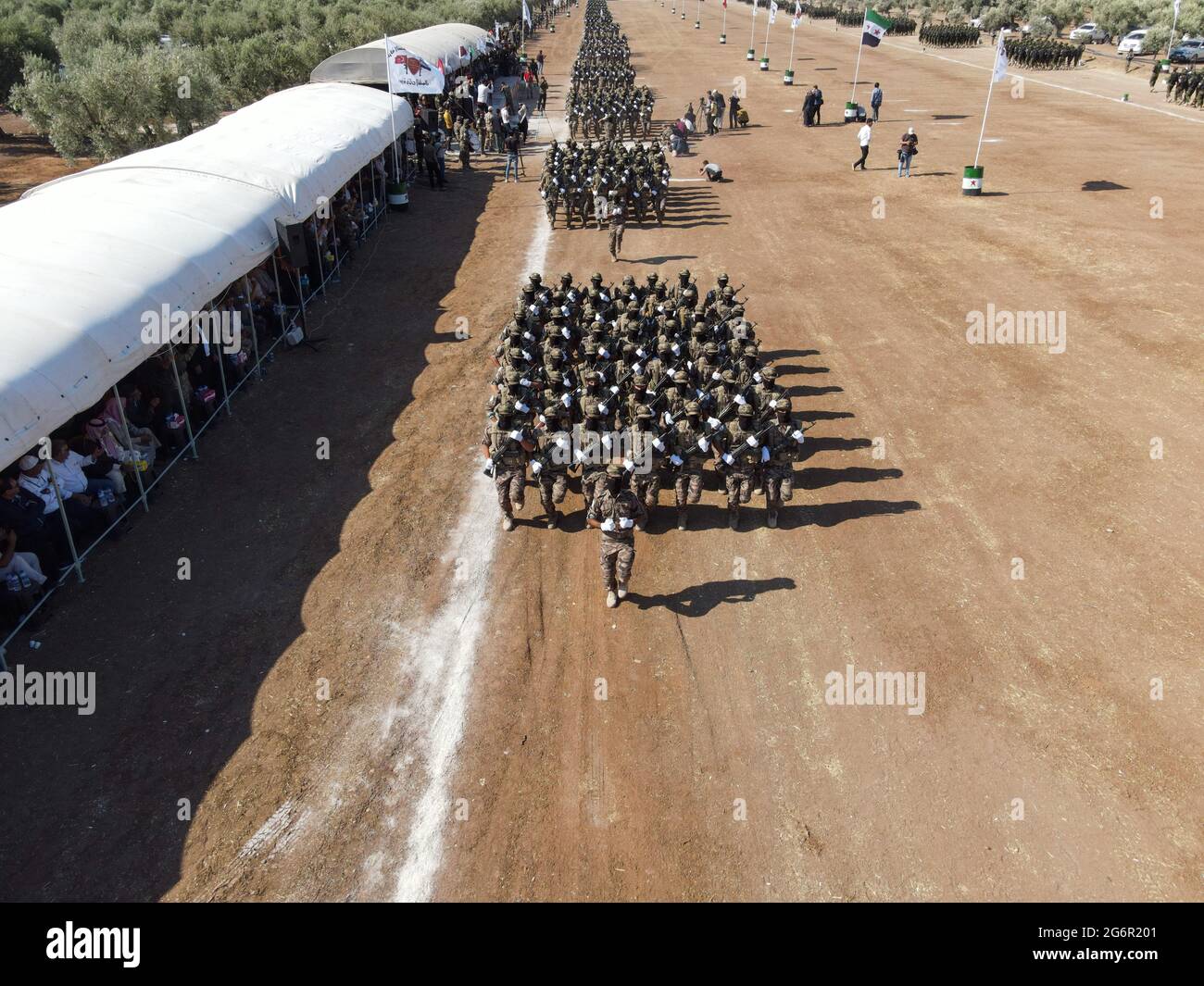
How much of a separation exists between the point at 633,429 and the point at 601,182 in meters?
14.7

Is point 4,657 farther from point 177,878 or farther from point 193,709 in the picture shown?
point 177,878

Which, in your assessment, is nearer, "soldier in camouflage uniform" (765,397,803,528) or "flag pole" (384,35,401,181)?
"soldier in camouflage uniform" (765,397,803,528)

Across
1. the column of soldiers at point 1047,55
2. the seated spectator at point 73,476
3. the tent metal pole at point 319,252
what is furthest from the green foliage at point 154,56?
the column of soldiers at point 1047,55

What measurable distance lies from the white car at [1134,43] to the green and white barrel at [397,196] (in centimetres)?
5710

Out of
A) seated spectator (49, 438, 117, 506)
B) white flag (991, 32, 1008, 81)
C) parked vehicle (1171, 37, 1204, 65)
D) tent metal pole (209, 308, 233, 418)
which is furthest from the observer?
parked vehicle (1171, 37, 1204, 65)

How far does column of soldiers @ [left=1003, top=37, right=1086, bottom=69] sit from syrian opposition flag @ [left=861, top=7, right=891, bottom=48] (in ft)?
95.7

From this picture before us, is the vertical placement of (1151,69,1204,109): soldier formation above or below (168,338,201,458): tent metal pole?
above

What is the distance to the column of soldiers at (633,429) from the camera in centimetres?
1103

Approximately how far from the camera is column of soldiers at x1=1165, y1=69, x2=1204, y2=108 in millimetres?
40156

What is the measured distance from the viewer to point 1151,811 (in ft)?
25.0

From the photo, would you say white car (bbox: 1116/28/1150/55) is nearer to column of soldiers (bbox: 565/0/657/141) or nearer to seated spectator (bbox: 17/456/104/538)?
column of soldiers (bbox: 565/0/657/141)
